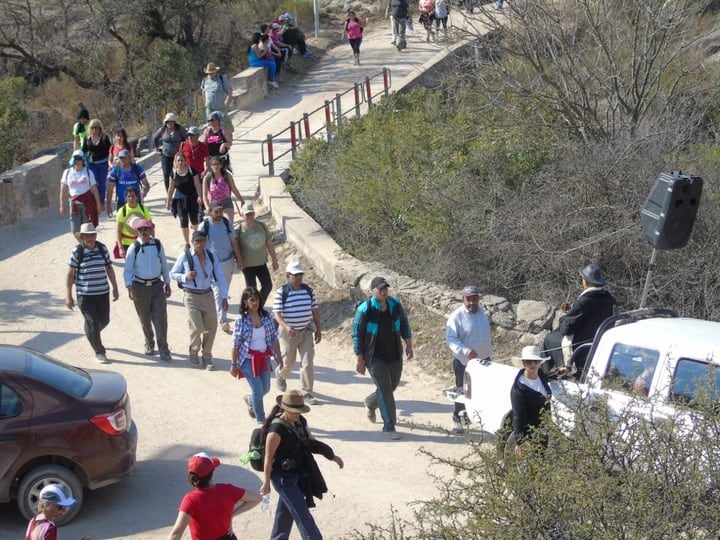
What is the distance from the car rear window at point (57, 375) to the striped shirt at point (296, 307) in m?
2.26

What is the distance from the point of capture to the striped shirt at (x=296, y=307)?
1045 cm

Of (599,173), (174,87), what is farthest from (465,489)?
(174,87)

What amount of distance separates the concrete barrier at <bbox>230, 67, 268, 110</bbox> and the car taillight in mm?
16308

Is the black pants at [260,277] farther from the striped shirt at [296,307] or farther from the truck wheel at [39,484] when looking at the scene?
the truck wheel at [39,484]

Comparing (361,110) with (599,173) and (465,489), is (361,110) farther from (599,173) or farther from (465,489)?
(465,489)

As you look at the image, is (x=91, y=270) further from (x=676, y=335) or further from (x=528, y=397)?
(x=676, y=335)

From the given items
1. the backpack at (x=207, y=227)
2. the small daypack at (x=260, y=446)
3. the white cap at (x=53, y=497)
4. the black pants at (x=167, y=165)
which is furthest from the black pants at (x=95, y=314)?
the white cap at (x=53, y=497)

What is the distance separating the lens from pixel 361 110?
76.5 ft

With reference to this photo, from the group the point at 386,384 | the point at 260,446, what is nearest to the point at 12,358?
the point at 260,446

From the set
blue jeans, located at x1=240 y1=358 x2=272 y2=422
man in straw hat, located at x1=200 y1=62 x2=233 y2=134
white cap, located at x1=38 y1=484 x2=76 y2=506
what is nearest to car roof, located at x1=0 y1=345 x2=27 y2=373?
white cap, located at x1=38 y1=484 x2=76 y2=506

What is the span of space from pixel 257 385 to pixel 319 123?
44.0ft

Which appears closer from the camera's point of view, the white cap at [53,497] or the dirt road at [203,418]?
the white cap at [53,497]

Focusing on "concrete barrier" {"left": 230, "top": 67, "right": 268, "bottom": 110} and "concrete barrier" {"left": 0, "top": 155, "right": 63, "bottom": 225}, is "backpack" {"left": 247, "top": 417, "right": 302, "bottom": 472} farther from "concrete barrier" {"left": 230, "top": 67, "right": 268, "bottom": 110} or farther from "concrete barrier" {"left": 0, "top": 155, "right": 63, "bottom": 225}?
"concrete barrier" {"left": 230, "top": 67, "right": 268, "bottom": 110}

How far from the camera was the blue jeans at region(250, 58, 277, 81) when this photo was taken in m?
25.8
